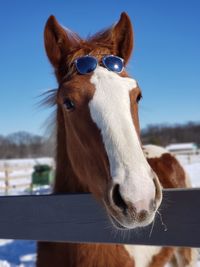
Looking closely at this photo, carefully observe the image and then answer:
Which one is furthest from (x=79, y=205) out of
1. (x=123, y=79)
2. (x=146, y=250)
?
(x=146, y=250)

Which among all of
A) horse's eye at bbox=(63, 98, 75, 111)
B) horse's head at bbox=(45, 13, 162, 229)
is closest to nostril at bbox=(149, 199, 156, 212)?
horse's head at bbox=(45, 13, 162, 229)

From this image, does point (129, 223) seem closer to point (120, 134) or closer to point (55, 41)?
point (120, 134)

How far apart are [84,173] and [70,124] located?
35 cm

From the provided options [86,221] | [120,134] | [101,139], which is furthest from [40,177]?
[120,134]

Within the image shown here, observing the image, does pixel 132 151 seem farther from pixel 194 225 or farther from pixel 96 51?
pixel 96 51

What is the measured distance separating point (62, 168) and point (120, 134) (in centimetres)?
98

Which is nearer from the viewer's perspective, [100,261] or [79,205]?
[79,205]

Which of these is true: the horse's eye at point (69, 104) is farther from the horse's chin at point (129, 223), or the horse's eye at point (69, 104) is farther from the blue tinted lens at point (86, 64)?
the horse's chin at point (129, 223)

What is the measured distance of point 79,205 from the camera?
193cm

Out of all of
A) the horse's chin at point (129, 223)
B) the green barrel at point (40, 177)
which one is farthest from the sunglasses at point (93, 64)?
the green barrel at point (40, 177)

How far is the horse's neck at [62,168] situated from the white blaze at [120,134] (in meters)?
0.66

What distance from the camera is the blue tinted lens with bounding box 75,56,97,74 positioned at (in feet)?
7.23

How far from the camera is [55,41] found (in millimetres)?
2582

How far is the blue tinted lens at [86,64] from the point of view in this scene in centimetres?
220
